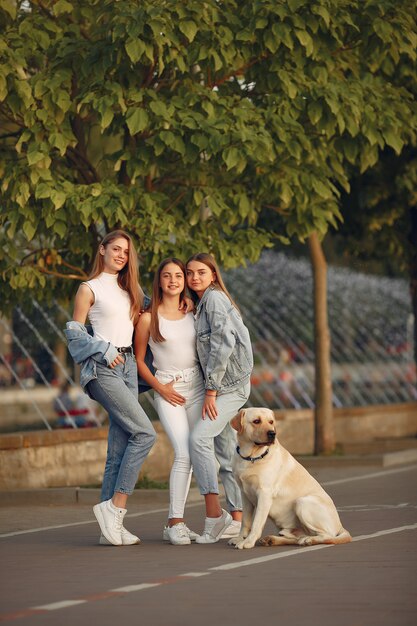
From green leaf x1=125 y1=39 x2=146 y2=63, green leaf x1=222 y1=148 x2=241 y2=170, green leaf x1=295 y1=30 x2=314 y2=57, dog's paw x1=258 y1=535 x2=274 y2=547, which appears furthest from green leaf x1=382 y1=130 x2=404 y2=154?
dog's paw x1=258 y1=535 x2=274 y2=547

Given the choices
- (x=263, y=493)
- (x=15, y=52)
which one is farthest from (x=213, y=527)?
(x=15, y=52)

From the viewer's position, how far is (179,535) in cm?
1144

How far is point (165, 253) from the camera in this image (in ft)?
50.9

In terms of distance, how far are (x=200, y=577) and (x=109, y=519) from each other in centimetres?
204

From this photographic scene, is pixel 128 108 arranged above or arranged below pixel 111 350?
above

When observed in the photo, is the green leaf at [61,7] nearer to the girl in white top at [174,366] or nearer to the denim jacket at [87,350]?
the girl in white top at [174,366]

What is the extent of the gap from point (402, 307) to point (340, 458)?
661 inches

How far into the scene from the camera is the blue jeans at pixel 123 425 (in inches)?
449

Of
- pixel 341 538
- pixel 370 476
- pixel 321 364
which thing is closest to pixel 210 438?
pixel 341 538

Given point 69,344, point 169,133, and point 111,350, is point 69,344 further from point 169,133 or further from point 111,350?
point 169,133

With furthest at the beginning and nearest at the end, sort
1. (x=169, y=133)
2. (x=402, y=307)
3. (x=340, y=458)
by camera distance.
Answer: (x=402, y=307), (x=340, y=458), (x=169, y=133)

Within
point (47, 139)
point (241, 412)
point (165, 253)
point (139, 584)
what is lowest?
point (139, 584)

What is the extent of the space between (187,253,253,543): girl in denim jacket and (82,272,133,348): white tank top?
1.67 ft

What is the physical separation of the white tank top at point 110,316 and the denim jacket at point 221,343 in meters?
0.51
